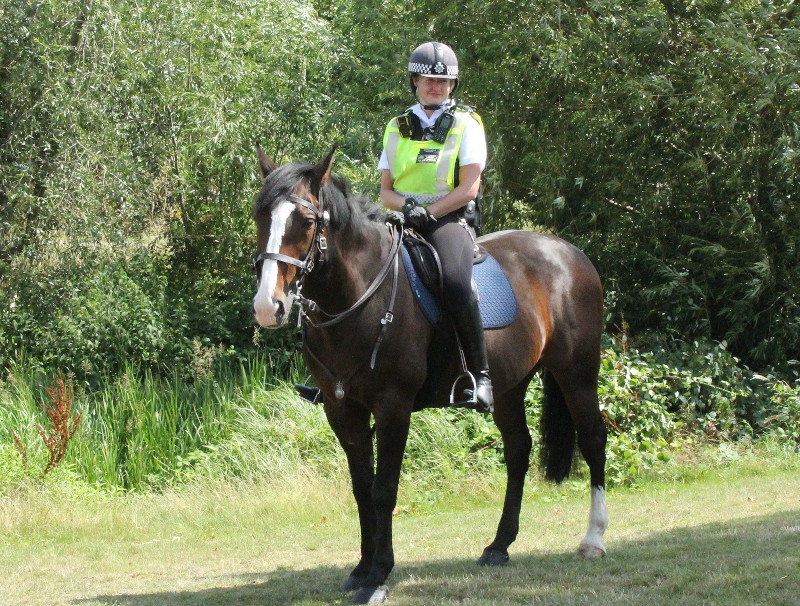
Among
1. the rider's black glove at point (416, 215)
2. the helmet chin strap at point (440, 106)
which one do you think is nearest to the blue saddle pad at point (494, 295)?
the rider's black glove at point (416, 215)

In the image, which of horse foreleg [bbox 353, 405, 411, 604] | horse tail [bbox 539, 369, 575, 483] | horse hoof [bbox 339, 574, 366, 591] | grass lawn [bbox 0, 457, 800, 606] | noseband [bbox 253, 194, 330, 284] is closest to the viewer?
noseband [bbox 253, 194, 330, 284]

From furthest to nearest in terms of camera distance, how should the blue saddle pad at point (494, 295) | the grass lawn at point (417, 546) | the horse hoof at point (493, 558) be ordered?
the horse hoof at point (493, 558), the blue saddle pad at point (494, 295), the grass lawn at point (417, 546)

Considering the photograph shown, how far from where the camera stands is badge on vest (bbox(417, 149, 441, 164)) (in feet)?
19.8

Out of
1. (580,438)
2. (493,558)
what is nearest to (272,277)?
(493,558)

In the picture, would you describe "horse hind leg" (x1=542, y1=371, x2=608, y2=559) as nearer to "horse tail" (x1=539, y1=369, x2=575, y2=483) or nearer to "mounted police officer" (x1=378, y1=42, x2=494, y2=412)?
"horse tail" (x1=539, y1=369, x2=575, y2=483)

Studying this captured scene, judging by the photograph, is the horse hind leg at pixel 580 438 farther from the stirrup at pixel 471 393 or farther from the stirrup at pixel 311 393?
the stirrup at pixel 311 393

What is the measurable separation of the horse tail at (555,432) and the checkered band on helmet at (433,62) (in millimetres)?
2452

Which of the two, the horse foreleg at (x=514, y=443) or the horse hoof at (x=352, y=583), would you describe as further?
the horse foreleg at (x=514, y=443)

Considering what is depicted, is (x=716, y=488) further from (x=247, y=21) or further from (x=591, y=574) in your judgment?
(x=247, y=21)

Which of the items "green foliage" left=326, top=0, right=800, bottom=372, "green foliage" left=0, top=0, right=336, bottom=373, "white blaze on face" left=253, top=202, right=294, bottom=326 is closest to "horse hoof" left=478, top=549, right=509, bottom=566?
"white blaze on face" left=253, top=202, right=294, bottom=326

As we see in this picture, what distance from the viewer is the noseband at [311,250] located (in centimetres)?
500

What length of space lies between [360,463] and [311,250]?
4.64 ft

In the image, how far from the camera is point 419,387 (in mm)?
5730

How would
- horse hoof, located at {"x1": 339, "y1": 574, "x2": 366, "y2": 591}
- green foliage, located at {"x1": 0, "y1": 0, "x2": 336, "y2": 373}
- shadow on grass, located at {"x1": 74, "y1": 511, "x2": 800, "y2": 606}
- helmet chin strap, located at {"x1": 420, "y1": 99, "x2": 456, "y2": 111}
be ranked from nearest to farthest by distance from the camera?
shadow on grass, located at {"x1": 74, "y1": 511, "x2": 800, "y2": 606}
horse hoof, located at {"x1": 339, "y1": 574, "x2": 366, "y2": 591}
helmet chin strap, located at {"x1": 420, "y1": 99, "x2": 456, "y2": 111}
green foliage, located at {"x1": 0, "y1": 0, "x2": 336, "y2": 373}
